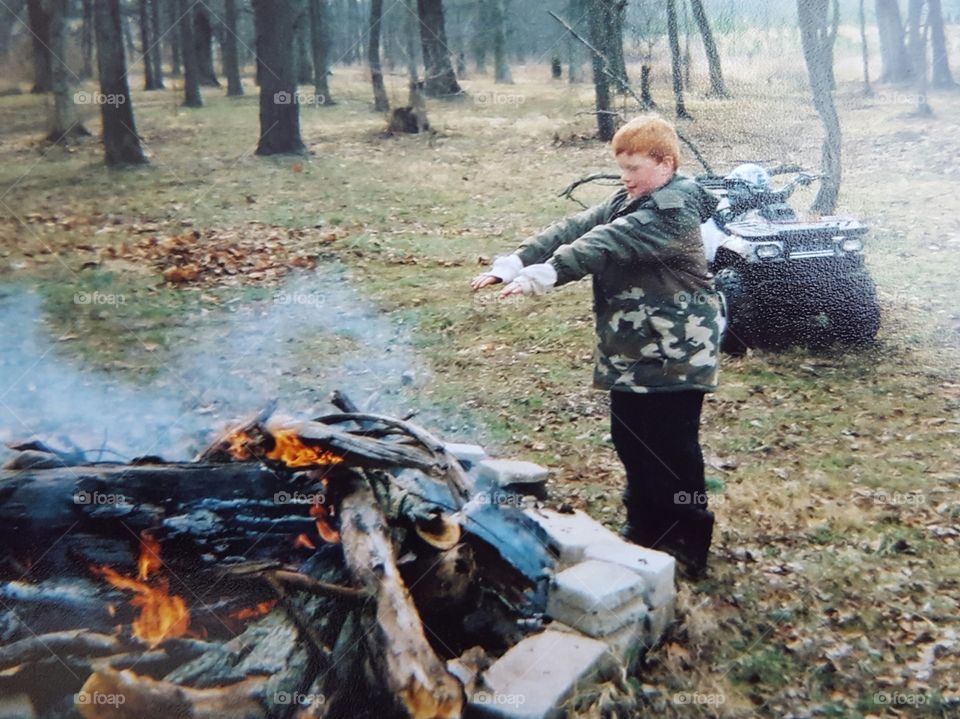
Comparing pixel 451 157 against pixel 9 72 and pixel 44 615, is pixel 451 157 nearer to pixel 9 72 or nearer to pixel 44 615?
pixel 9 72

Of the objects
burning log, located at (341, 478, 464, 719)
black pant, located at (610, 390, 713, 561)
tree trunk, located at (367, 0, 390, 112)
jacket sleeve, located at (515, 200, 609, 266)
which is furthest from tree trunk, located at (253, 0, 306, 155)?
burning log, located at (341, 478, 464, 719)

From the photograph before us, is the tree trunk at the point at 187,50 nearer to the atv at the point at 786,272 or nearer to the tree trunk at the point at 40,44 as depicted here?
the tree trunk at the point at 40,44

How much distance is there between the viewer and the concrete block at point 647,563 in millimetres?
2697

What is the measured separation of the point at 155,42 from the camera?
3852 millimetres

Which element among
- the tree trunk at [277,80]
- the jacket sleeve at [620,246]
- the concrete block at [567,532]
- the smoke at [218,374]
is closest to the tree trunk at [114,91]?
the tree trunk at [277,80]

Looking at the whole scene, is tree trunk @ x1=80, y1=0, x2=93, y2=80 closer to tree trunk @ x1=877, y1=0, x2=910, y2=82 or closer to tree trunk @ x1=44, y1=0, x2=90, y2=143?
tree trunk @ x1=44, y1=0, x2=90, y2=143

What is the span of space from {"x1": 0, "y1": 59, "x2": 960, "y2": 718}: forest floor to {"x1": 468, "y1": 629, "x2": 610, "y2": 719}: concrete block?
3.37 ft

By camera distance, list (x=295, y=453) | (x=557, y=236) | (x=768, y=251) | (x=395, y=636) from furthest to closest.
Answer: (x=768, y=251), (x=557, y=236), (x=295, y=453), (x=395, y=636)

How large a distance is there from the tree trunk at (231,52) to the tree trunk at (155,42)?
277mm

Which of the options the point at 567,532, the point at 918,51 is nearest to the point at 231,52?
the point at 567,532

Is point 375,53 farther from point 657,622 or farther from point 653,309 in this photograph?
point 657,622

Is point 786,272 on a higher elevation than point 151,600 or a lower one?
higher

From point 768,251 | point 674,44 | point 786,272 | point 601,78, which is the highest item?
point 674,44

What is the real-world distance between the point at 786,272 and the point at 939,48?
1.22 m
